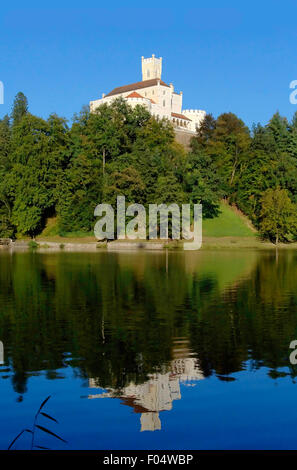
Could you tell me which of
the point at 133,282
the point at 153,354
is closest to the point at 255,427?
the point at 153,354

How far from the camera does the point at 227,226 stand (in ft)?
199

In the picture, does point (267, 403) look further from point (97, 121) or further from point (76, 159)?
point (97, 121)

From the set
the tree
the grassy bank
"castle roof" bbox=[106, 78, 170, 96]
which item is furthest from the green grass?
"castle roof" bbox=[106, 78, 170, 96]

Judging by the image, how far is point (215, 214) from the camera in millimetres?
63344

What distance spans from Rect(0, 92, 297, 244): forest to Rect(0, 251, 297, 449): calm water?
38.6 metres

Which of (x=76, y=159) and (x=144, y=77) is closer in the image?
(x=76, y=159)

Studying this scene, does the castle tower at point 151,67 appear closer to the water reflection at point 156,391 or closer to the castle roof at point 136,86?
the castle roof at point 136,86

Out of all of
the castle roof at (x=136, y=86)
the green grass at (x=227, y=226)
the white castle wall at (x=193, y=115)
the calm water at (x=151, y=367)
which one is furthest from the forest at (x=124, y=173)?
the white castle wall at (x=193, y=115)

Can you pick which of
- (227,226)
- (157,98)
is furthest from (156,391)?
(157,98)

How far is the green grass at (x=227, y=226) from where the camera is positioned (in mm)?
58469

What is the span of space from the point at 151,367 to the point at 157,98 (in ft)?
318

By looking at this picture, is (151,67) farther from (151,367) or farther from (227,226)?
(151,367)

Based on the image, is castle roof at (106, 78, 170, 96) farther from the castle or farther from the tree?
the tree
